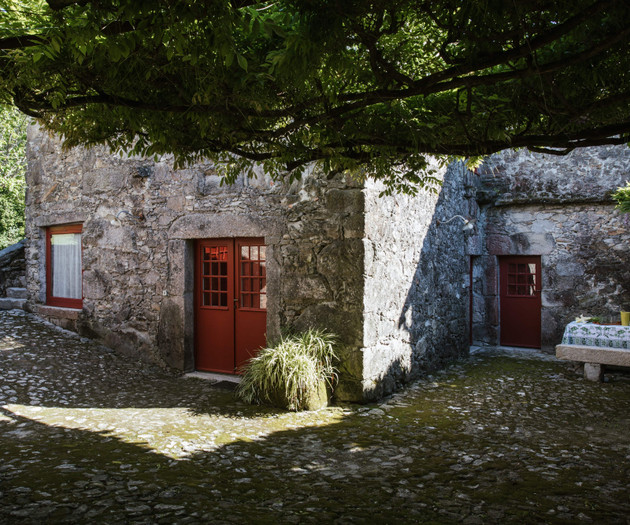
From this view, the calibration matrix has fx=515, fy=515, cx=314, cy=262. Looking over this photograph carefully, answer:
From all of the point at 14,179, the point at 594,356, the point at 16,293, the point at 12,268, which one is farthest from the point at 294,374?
the point at 14,179

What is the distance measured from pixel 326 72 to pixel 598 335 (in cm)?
535

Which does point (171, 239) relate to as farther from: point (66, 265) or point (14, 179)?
point (14, 179)

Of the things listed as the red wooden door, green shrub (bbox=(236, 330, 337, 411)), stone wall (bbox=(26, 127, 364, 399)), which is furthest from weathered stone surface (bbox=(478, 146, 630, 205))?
green shrub (bbox=(236, 330, 337, 411))

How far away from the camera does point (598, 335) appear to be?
21.3 ft

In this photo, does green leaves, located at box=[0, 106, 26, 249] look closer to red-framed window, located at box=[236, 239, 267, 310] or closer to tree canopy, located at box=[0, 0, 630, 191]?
red-framed window, located at box=[236, 239, 267, 310]

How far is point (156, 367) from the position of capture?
671 cm

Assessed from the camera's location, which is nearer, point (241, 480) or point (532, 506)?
point (532, 506)

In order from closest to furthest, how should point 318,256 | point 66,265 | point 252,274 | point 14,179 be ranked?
1. point 318,256
2. point 252,274
3. point 66,265
4. point 14,179

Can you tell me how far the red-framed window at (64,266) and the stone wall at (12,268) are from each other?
5.11 feet

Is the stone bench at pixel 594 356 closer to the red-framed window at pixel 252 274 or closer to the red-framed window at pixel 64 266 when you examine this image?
the red-framed window at pixel 252 274

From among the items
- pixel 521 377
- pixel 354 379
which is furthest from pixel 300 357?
pixel 521 377

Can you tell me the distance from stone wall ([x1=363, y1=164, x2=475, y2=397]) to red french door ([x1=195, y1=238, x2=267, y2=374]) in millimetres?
1421

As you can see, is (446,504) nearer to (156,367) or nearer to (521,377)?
(521,377)

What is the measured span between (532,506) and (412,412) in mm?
2085
